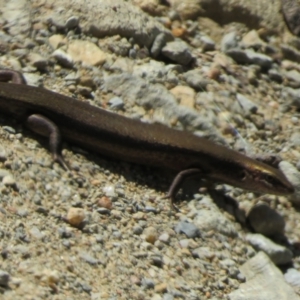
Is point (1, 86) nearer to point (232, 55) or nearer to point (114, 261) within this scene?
point (114, 261)

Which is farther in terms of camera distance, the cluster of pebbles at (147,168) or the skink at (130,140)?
the skink at (130,140)

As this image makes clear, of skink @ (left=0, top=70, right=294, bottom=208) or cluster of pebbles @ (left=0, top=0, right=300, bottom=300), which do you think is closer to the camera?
cluster of pebbles @ (left=0, top=0, right=300, bottom=300)

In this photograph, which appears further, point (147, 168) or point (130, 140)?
point (147, 168)

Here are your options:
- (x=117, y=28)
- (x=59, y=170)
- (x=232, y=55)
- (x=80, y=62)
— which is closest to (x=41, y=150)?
(x=59, y=170)
